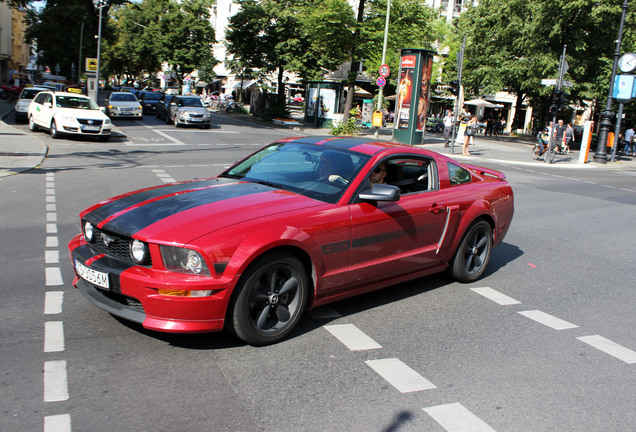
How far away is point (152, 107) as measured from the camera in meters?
41.0

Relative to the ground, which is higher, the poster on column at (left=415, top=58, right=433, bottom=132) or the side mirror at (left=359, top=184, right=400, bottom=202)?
the poster on column at (left=415, top=58, right=433, bottom=132)

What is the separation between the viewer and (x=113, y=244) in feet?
14.2

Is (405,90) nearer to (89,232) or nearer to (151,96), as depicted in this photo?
(151,96)

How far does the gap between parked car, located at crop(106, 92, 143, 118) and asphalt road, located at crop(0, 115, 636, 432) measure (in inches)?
1046

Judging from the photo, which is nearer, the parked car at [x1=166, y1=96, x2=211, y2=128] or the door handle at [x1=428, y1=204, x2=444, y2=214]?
the door handle at [x1=428, y1=204, x2=444, y2=214]

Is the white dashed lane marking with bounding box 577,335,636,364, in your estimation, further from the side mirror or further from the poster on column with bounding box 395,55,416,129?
the poster on column with bounding box 395,55,416,129

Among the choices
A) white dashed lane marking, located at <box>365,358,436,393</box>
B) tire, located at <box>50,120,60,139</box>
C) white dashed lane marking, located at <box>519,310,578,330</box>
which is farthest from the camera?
tire, located at <box>50,120,60,139</box>

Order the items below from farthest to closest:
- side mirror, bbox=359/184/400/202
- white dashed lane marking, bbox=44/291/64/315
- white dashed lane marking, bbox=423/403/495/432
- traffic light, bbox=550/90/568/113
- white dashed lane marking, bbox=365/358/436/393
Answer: traffic light, bbox=550/90/568/113 < white dashed lane marking, bbox=44/291/64/315 < side mirror, bbox=359/184/400/202 < white dashed lane marking, bbox=365/358/436/393 < white dashed lane marking, bbox=423/403/495/432

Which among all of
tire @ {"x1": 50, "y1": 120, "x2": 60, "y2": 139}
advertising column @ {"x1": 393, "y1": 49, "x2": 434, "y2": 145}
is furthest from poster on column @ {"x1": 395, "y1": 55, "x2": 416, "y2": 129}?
tire @ {"x1": 50, "y1": 120, "x2": 60, "y2": 139}

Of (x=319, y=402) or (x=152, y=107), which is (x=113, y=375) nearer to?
(x=319, y=402)

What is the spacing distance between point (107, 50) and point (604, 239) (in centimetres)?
9219

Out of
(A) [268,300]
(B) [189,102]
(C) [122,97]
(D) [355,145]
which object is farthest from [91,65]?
(A) [268,300]

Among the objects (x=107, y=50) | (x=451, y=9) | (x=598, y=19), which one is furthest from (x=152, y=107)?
(x=107, y=50)

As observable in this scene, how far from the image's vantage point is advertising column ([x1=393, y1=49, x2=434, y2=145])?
28.9 metres
